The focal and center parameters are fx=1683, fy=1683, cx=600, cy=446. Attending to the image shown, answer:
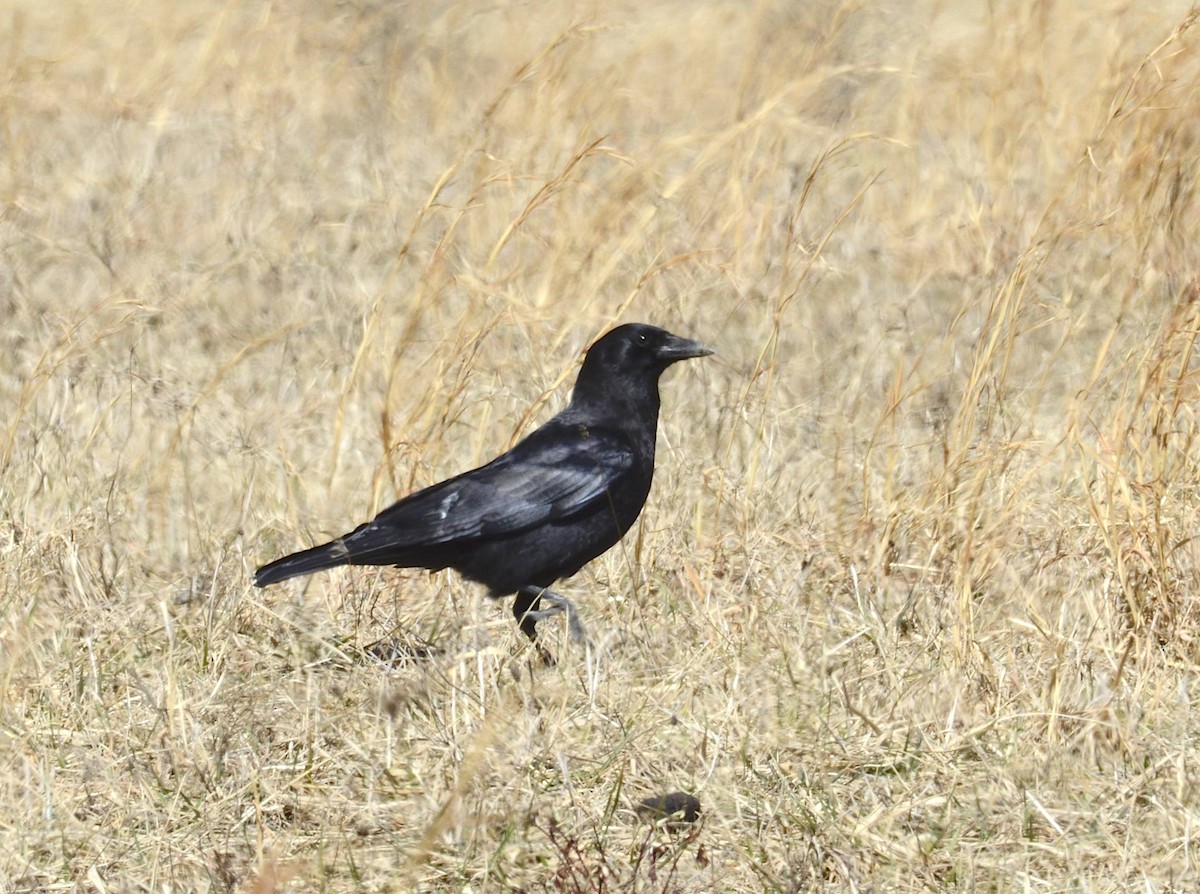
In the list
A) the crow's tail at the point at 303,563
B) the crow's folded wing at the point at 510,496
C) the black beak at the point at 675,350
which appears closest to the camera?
the crow's tail at the point at 303,563

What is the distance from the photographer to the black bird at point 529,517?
166 inches

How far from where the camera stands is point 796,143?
8.62 m

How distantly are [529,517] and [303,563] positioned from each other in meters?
0.63

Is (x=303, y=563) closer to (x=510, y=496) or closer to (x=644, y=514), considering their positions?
(x=510, y=496)

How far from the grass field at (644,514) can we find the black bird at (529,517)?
0.14 metres

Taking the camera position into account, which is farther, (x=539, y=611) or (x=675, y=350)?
(x=675, y=350)

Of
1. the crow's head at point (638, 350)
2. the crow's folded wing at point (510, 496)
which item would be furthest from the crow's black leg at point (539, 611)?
the crow's head at point (638, 350)

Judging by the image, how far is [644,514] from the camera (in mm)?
4770

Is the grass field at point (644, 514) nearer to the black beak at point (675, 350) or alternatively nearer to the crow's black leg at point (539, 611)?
the crow's black leg at point (539, 611)

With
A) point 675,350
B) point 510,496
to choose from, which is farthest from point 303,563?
point 675,350

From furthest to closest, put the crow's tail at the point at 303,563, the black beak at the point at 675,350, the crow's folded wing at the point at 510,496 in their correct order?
1. the black beak at the point at 675,350
2. the crow's folded wing at the point at 510,496
3. the crow's tail at the point at 303,563

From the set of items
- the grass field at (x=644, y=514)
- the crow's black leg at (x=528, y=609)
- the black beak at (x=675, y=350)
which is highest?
the black beak at (x=675, y=350)

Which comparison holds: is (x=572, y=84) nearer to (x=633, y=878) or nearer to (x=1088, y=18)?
(x=1088, y=18)

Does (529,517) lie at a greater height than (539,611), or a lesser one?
greater
